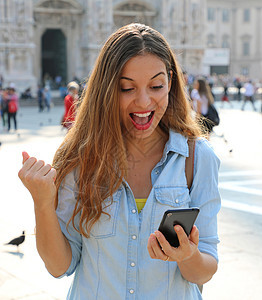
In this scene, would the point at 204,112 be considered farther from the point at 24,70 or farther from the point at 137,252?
the point at 24,70

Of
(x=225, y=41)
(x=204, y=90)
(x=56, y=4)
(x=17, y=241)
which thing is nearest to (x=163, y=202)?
(x=17, y=241)

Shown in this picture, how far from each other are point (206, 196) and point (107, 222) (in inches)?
14.4

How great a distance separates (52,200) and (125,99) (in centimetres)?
45

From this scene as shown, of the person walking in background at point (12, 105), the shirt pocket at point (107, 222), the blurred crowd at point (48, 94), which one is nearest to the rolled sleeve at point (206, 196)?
the shirt pocket at point (107, 222)

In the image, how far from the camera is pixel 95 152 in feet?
6.81

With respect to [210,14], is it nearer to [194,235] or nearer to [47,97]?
[47,97]

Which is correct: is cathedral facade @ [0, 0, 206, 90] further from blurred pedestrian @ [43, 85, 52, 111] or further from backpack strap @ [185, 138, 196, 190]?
backpack strap @ [185, 138, 196, 190]

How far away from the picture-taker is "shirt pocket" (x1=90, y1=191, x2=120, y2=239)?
1987 millimetres

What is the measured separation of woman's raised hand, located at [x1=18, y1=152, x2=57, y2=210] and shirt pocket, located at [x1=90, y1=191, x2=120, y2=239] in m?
0.21

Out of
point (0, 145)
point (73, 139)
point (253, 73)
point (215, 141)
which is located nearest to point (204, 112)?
point (215, 141)

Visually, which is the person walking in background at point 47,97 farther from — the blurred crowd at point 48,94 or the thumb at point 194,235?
the thumb at point 194,235

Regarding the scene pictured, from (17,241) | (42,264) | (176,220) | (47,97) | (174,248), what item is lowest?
(47,97)

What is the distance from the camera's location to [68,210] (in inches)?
82.1

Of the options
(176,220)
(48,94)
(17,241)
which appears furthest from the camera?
(48,94)
